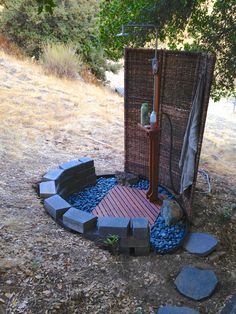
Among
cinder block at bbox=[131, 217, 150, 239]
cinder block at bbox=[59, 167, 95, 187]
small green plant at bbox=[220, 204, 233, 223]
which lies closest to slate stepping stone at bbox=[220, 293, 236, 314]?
cinder block at bbox=[131, 217, 150, 239]

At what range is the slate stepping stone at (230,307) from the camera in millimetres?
2305

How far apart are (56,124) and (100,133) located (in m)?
0.84

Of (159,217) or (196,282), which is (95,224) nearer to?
(159,217)

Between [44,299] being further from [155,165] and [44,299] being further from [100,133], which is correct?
[100,133]

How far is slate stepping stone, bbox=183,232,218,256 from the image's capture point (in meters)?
3.08

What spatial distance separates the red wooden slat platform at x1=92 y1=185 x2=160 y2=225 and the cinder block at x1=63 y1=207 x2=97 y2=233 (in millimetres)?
416

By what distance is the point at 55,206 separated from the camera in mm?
3293

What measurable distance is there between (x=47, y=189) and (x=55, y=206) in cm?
38

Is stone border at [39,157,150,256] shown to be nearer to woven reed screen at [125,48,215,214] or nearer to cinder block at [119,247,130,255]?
cinder block at [119,247,130,255]

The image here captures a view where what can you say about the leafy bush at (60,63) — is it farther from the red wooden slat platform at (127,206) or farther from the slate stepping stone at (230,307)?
the slate stepping stone at (230,307)

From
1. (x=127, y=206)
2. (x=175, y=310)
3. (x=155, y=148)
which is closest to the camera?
(x=175, y=310)

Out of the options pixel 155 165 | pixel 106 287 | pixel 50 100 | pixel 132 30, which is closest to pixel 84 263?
pixel 106 287

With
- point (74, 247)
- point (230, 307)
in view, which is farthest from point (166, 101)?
point (230, 307)

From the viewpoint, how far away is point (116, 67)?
11.6m
